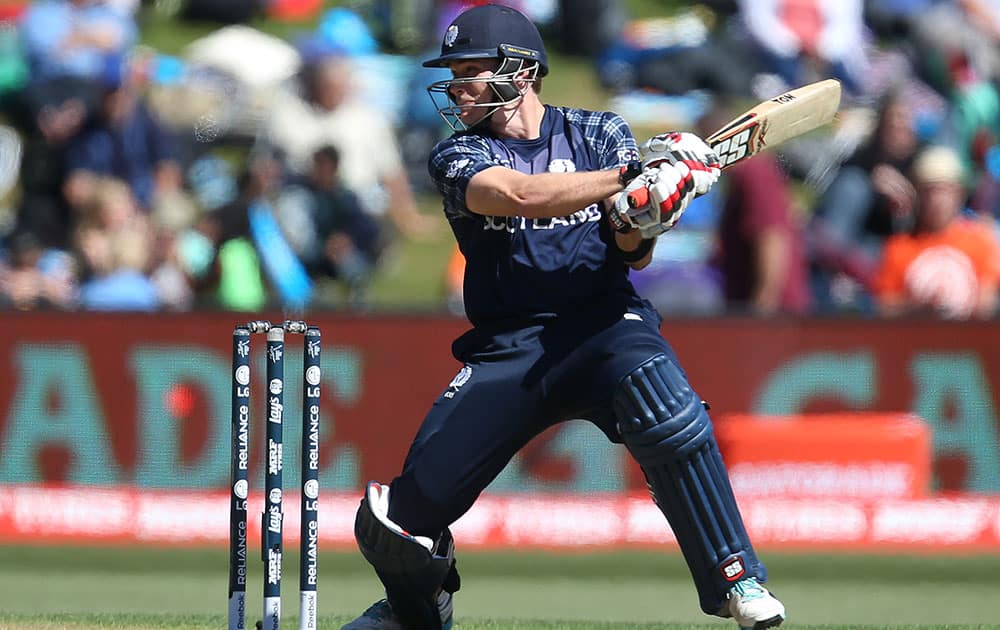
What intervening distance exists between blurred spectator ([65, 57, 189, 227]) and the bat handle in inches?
234

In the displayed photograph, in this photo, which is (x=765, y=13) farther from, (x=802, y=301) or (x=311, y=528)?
(x=311, y=528)

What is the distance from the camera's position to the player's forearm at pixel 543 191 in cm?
462

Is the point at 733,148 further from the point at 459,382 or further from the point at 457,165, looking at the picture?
the point at 459,382

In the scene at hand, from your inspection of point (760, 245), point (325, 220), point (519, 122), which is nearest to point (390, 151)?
point (325, 220)

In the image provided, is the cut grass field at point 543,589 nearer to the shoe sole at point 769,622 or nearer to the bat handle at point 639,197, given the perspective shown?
the shoe sole at point 769,622

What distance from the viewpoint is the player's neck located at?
198 inches

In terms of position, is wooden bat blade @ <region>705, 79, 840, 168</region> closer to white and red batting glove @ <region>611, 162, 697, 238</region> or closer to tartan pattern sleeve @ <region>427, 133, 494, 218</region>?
white and red batting glove @ <region>611, 162, 697, 238</region>

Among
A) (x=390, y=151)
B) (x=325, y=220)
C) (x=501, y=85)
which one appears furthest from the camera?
(x=390, y=151)

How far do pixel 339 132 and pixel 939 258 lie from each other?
3.79 m

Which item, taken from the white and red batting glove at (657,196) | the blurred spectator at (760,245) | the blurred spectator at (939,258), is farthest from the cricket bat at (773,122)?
the blurred spectator at (939,258)

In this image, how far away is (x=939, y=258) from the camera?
9164 mm

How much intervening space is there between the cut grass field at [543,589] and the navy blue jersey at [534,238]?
61.7 inches

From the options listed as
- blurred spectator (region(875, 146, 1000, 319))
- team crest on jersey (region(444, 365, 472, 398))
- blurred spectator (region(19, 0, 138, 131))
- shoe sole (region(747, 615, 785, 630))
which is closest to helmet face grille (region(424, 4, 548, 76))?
team crest on jersey (region(444, 365, 472, 398))

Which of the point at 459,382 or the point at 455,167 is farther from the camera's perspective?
the point at 459,382
